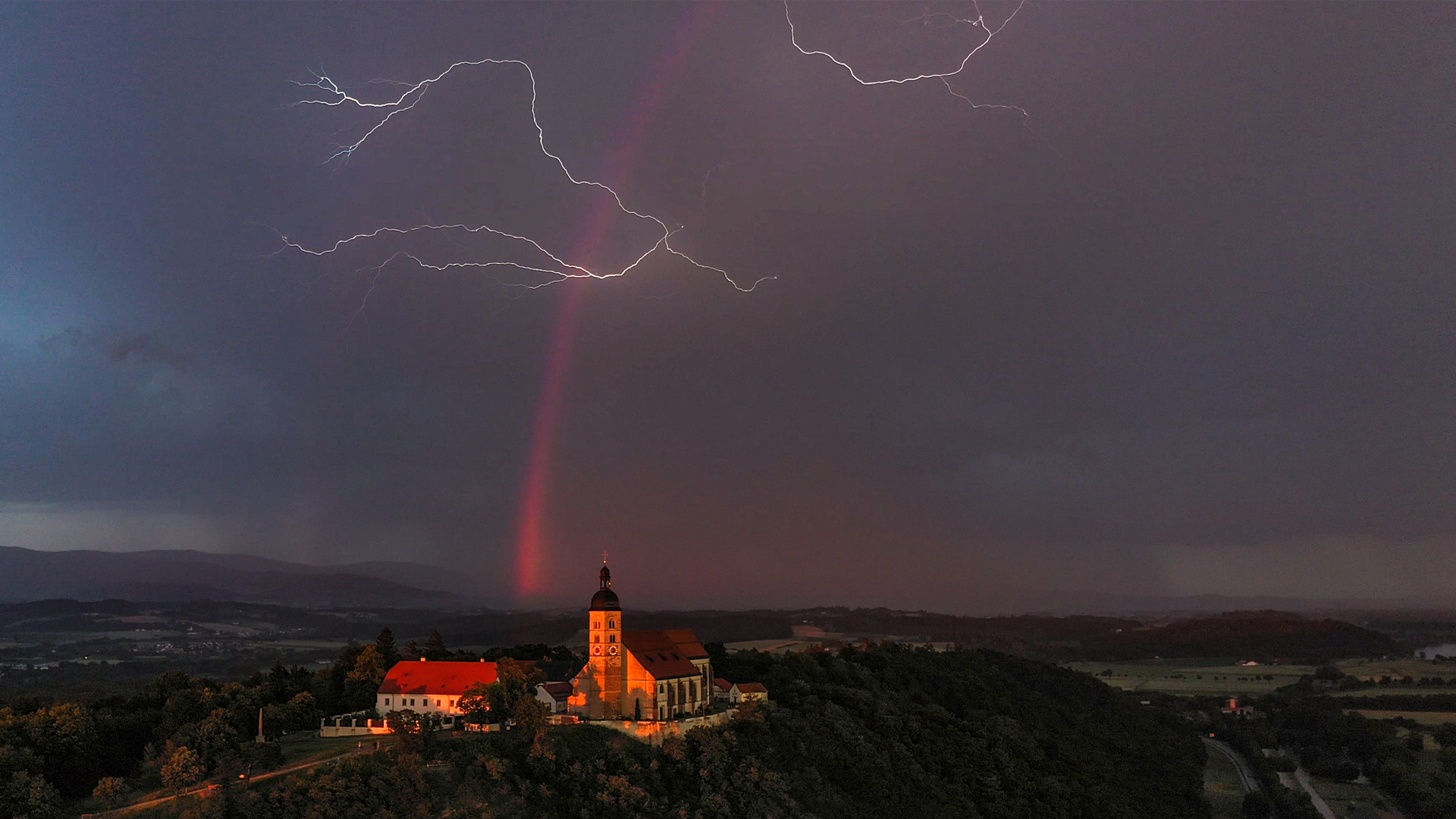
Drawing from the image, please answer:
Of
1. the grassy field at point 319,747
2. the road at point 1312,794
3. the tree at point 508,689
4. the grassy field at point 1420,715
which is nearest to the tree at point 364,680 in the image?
the grassy field at point 319,747

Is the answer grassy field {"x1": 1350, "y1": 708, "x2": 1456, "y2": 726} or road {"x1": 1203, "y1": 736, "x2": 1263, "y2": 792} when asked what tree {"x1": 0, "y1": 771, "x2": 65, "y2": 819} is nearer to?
road {"x1": 1203, "y1": 736, "x2": 1263, "y2": 792}

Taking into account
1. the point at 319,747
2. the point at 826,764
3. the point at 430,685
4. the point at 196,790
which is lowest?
the point at 826,764

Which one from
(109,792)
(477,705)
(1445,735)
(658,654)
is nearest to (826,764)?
(658,654)

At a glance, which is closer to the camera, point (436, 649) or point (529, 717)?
point (529, 717)

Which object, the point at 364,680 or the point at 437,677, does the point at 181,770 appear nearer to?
the point at 437,677

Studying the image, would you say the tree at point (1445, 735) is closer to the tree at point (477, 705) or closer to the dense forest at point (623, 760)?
the dense forest at point (623, 760)
